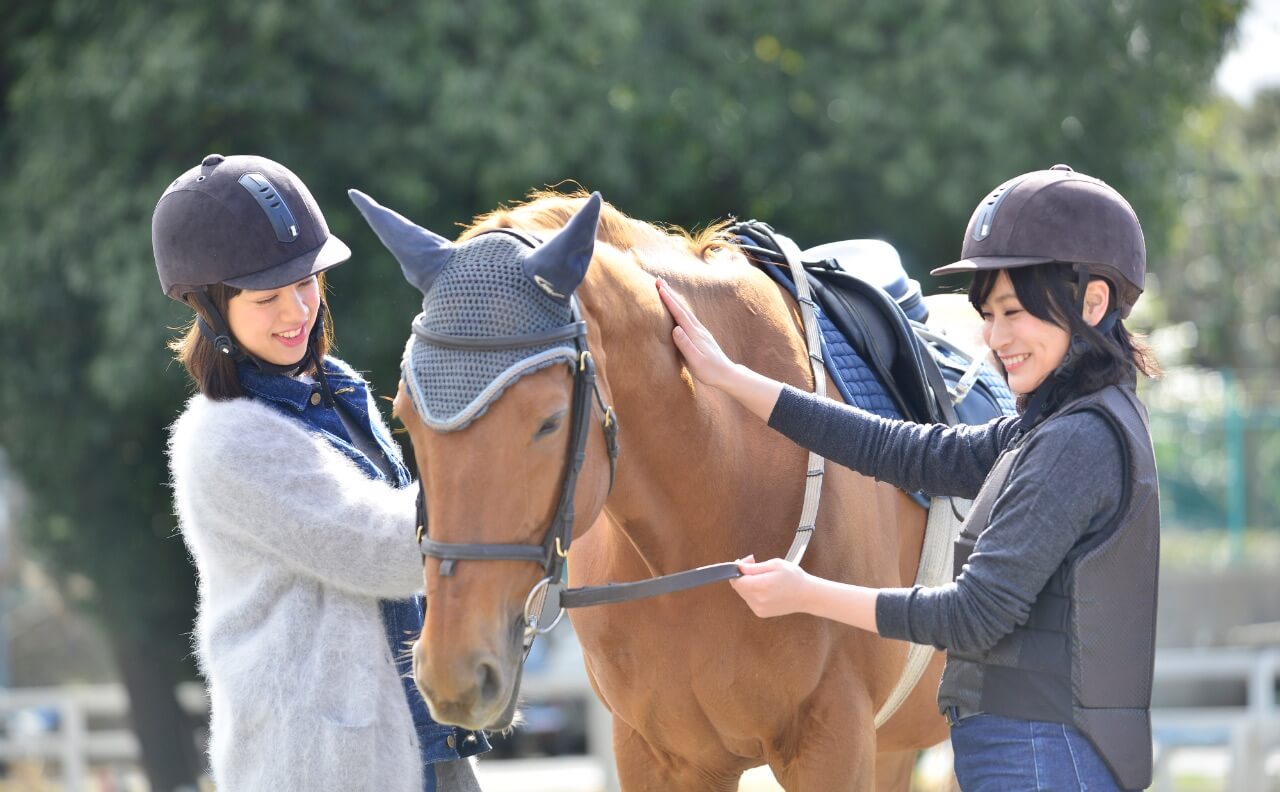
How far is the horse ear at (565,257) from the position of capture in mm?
2236

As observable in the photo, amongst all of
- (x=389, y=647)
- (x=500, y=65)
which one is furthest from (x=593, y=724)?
(x=389, y=647)

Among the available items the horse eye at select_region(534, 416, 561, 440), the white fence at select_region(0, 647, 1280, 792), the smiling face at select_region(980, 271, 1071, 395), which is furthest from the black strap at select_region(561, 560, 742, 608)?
the white fence at select_region(0, 647, 1280, 792)

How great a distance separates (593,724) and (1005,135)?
166 inches

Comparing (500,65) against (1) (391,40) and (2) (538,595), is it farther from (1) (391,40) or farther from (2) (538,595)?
(2) (538,595)

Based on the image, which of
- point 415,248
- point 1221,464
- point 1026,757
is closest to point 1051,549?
point 1026,757

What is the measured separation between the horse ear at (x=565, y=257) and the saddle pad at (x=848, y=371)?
3.16 ft

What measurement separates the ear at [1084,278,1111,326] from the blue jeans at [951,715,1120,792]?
0.72 m

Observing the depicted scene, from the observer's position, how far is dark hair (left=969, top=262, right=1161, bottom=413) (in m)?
2.36

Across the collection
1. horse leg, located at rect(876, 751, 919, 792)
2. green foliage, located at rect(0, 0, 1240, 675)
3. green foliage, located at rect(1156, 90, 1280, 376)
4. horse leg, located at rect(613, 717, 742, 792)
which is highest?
green foliage, located at rect(1156, 90, 1280, 376)

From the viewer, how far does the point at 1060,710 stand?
2318 millimetres

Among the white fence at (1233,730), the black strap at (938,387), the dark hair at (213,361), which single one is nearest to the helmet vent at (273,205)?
the dark hair at (213,361)

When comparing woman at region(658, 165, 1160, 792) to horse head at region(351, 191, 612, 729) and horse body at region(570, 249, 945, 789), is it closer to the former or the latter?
horse body at region(570, 249, 945, 789)

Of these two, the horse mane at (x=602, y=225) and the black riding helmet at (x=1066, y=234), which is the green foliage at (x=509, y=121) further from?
the black riding helmet at (x=1066, y=234)

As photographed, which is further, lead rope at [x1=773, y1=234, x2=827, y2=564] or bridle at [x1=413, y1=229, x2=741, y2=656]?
lead rope at [x1=773, y1=234, x2=827, y2=564]
